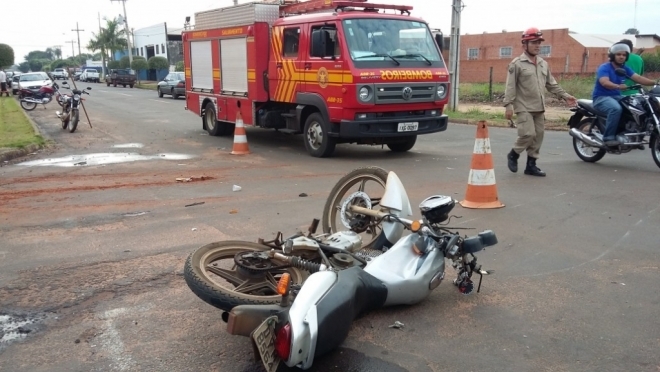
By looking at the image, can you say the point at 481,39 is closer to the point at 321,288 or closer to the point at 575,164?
the point at 575,164

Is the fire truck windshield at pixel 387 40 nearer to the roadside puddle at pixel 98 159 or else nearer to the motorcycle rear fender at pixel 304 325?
the roadside puddle at pixel 98 159

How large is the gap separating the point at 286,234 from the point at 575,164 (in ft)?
19.0

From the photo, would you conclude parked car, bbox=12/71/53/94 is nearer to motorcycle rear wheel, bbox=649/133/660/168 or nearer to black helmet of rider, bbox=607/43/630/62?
black helmet of rider, bbox=607/43/630/62

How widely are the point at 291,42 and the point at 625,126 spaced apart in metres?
6.03

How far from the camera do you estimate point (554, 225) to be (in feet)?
19.8

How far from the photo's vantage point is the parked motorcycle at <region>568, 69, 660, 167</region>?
28.9ft

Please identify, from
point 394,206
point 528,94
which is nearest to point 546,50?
point 528,94

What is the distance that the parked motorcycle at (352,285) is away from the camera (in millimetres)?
2857

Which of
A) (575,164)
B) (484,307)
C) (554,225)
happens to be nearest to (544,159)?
(575,164)

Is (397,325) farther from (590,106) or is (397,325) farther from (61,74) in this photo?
(61,74)

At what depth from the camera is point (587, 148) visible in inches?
388

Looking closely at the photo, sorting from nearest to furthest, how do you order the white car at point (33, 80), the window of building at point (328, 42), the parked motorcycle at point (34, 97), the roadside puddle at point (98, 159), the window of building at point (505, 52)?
the window of building at point (328, 42) < the roadside puddle at point (98, 159) < the parked motorcycle at point (34, 97) < the white car at point (33, 80) < the window of building at point (505, 52)

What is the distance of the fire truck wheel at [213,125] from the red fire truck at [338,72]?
1.64 metres

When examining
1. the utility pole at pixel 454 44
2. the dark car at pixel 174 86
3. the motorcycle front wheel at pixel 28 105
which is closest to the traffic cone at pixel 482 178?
the utility pole at pixel 454 44
